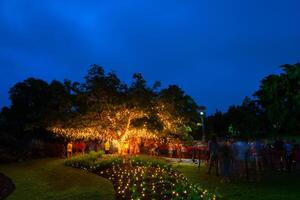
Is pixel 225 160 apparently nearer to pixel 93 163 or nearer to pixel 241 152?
pixel 241 152

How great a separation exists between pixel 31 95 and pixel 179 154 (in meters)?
21.3

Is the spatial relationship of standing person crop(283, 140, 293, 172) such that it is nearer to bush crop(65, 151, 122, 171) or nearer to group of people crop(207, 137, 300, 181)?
group of people crop(207, 137, 300, 181)

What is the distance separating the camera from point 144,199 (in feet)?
40.2

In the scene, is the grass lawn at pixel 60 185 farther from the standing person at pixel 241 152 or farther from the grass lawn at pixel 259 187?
the standing person at pixel 241 152

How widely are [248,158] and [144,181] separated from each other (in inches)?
188

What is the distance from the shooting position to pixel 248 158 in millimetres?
17094

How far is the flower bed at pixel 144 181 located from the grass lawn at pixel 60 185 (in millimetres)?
578

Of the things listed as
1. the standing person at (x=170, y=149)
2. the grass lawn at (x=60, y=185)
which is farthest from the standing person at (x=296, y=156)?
the standing person at (x=170, y=149)

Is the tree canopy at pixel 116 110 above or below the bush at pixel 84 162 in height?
above

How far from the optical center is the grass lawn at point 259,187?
1260 cm

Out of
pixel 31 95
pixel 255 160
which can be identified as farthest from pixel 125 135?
pixel 31 95

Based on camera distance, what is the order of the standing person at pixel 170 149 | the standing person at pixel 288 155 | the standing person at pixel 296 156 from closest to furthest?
the standing person at pixel 288 155 < the standing person at pixel 296 156 < the standing person at pixel 170 149

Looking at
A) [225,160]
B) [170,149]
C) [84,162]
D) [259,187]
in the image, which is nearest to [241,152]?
[225,160]

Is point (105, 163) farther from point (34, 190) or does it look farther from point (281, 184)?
point (281, 184)
